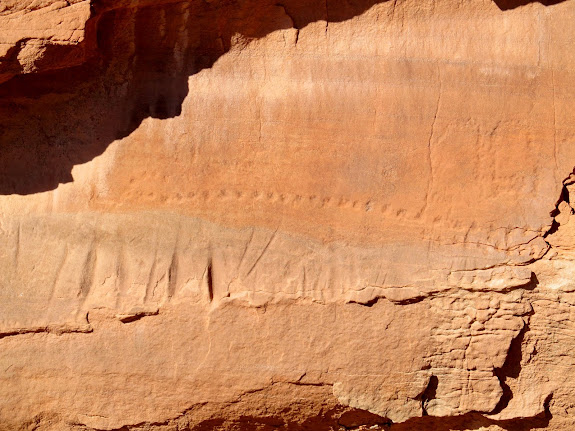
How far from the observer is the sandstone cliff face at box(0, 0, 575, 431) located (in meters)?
2.04

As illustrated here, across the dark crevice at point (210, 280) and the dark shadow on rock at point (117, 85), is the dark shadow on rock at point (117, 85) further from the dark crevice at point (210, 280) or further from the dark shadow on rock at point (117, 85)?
the dark crevice at point (210, 280)

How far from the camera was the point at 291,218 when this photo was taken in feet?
6.96

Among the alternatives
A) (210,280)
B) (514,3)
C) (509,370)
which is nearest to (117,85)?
(210,280)

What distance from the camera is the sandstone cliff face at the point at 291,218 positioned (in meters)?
2.04

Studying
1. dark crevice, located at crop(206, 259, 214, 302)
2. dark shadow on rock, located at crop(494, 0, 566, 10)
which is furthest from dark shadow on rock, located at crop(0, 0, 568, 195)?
dark crevice, located at crop(206, 259, 214, 302)

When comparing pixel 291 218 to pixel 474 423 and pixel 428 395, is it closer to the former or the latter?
pixel 428 395

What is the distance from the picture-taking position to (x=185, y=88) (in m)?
2.20

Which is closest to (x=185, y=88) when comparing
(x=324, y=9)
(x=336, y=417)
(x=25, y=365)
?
(x=324, y=9)

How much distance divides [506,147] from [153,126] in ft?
4.05

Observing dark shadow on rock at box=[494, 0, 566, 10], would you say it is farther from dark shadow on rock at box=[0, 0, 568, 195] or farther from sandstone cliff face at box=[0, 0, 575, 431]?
dark shadow on rock at box=[0, 0, 568, 195]

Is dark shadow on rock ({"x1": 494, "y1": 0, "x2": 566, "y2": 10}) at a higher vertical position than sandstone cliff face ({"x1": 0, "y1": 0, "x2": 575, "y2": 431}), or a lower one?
higher

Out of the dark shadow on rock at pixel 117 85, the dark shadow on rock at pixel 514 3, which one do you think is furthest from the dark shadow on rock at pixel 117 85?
the dark shadow on rock at pixel 514 3

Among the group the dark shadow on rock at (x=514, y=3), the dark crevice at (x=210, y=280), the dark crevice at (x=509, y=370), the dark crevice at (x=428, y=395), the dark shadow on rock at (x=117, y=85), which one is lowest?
the dark crevice at (x=428, y=395)

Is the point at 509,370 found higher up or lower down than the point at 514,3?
lower down
